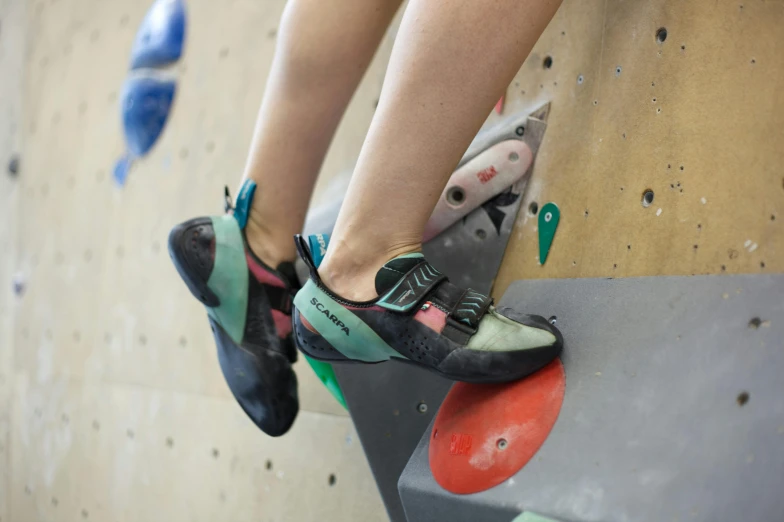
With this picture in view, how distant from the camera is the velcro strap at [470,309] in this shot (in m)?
0.71

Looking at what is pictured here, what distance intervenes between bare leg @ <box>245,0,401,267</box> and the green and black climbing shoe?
20cm

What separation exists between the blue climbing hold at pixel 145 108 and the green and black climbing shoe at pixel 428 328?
1.14 meters

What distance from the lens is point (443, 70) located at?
2.27 ft

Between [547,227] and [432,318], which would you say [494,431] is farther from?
[547,227]

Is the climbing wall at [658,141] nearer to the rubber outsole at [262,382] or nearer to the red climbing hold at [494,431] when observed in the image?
the red climbing hold at [494,431]

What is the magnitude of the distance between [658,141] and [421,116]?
0.30 meters

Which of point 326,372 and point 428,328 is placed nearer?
point 428,328

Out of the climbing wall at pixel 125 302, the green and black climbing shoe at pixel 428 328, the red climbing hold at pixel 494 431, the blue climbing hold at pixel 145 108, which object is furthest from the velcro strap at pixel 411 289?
the blue climbing hold at pixel 145 108

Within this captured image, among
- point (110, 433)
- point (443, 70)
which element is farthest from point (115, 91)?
point (443, 70)

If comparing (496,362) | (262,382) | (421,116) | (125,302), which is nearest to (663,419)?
(496,362)

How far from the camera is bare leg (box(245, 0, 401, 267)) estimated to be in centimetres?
90

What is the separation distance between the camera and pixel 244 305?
92cm

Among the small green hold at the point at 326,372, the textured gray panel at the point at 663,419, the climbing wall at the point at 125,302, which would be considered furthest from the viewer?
the climbing wall at the point at 125,302

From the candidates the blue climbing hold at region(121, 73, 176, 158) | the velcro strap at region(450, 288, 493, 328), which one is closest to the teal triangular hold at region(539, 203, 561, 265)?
the velcro strap at region(450, 288, 493, 328)
